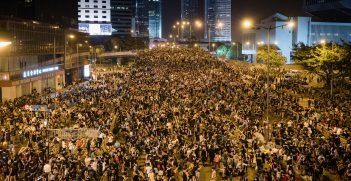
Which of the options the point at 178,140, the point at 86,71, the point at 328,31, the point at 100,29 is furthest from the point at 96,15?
the point at 178,140

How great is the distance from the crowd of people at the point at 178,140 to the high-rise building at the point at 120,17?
14828 centimetres

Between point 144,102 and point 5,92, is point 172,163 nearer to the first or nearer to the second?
point 144,102

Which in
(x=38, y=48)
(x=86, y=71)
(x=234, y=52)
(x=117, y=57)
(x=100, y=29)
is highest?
(x=100, y=29)

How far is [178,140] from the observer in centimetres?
2025

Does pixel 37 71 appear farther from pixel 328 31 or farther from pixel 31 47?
pixel 328 31

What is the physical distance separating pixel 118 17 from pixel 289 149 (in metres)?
169

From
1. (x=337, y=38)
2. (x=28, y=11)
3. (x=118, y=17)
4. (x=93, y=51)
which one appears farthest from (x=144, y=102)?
(x=118, y=17)

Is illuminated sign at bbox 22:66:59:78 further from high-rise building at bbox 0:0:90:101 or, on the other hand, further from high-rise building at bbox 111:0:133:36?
high-rise building at bbox 111:0:133:36

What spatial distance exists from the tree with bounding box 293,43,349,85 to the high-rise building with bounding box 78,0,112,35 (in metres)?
118

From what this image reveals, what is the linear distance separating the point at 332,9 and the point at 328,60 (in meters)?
79.2

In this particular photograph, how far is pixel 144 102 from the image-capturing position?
3170 cm

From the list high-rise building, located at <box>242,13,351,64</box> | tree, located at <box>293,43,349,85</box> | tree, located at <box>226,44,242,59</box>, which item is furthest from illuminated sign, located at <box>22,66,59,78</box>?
tree, located at <box>226,44,242,59</box>

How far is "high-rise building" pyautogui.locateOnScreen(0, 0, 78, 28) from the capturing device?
5786cm

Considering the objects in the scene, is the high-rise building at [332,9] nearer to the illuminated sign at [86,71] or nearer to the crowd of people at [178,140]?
the illuminated sign at [86,71]
